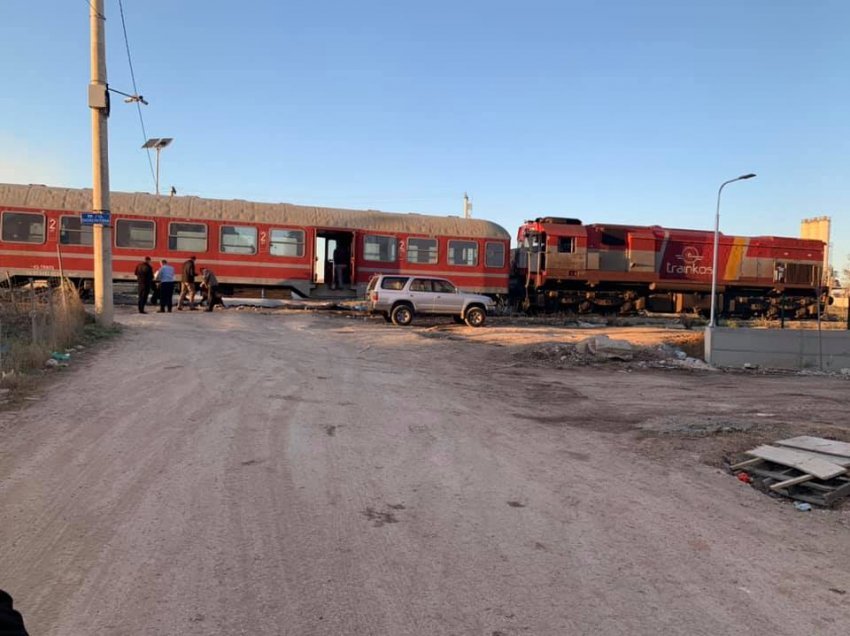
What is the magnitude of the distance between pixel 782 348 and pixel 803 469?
11612 mm

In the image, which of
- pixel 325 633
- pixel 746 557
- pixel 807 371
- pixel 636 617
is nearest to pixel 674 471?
pixel 746 557

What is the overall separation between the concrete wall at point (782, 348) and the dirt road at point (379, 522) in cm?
681

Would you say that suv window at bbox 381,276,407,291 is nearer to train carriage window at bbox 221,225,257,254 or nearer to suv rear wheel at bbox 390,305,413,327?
suv rear wheel at bbox 390,305,413,327

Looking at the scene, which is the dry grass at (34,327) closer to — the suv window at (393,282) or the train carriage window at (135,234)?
the train carriage window at (135,234)

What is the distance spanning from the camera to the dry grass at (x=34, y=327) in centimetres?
970

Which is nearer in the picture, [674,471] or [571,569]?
[571,569]

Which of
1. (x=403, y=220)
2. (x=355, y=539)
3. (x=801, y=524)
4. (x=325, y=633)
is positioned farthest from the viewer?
(x=403, y=220)

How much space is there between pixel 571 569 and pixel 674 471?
9.47 feet

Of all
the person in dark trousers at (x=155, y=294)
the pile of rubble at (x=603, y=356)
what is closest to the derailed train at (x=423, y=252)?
Answer: the person in dark trousers at (x=155, y=294)

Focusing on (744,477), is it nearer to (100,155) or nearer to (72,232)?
(100,155)

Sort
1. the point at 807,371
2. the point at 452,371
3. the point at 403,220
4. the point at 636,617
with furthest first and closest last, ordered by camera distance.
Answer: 1. the point at 403,220
2. the point at 807,371
3. the point at 452,371
4. the point at 636,617

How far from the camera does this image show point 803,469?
6.06 metres

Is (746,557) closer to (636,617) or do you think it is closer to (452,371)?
(636,617)

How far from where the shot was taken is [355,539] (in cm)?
437
